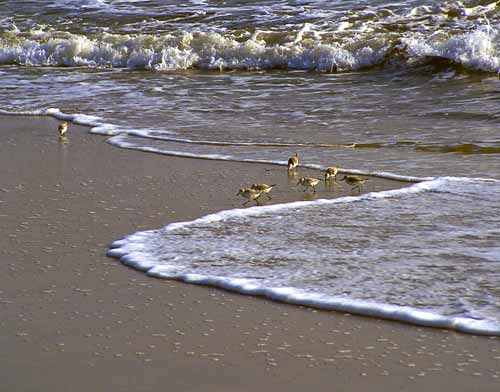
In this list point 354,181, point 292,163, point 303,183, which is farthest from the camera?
point 292,163

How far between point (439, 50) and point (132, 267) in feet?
35.2

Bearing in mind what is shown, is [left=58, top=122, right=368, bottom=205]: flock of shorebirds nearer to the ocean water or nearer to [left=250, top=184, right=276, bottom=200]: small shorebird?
[left=250, top=184, right=276, bottom=200]: small shorebird

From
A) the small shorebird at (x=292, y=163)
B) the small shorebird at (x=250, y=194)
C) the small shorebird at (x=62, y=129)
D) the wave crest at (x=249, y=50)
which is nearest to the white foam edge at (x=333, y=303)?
the small shorebird at (x=250, y=194)

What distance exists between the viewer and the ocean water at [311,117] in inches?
196

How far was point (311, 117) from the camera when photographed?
422 inches

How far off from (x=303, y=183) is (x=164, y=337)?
3.19 metres

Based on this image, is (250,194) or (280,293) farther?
(250,194)

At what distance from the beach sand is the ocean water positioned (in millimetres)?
178

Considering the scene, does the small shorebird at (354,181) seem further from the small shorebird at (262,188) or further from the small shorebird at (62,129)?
the small shorebird at (62,129)

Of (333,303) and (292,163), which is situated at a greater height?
(333,303)

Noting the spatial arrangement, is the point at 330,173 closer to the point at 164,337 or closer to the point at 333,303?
the point at 333,303

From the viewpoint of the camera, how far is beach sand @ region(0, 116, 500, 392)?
3.71 meters

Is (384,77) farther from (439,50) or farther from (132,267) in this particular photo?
(132,267)

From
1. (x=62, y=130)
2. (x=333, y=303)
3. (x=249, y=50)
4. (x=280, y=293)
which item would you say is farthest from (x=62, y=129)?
(x=249, y=50)
